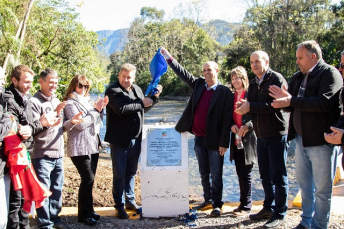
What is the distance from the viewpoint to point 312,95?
3576 mm

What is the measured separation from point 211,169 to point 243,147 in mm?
537

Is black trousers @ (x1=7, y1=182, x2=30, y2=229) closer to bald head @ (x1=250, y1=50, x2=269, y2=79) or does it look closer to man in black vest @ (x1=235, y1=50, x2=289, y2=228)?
man in black vest @ (x1=235, y1=50, x2=289, y2=228)

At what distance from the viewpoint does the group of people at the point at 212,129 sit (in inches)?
138

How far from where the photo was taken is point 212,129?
4516 millimetres

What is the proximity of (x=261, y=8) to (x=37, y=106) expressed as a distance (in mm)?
38903

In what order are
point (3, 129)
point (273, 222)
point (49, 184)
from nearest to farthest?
1. point (3, 129)
2. point (49, 184)
3. point (273, 222)

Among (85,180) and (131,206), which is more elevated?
(85,180)

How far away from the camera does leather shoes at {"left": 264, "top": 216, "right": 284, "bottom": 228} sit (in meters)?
3.97

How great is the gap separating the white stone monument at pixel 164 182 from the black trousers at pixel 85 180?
67 cm

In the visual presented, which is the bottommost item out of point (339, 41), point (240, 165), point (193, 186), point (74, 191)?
point (193, 186)

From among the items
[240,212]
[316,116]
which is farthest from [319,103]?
[240,212]

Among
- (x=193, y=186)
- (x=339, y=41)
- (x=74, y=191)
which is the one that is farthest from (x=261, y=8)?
(x=74, y=191)

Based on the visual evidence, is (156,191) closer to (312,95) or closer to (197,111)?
(197,111)

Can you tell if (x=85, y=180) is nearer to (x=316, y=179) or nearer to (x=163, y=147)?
(x=163, y=147)
